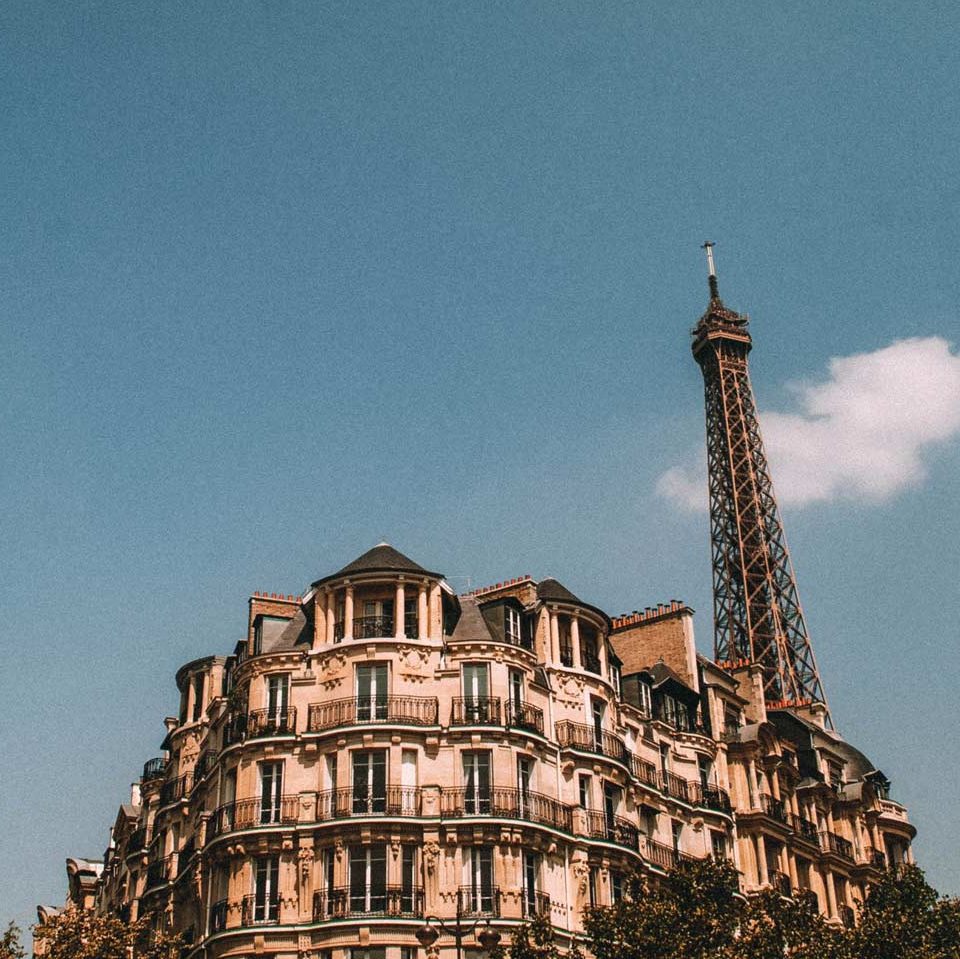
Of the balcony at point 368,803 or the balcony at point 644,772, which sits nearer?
the balcony at point 368,803

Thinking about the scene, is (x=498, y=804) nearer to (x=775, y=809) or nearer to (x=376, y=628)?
(x=376, y=628)

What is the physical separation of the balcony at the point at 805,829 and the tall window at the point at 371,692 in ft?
69.5

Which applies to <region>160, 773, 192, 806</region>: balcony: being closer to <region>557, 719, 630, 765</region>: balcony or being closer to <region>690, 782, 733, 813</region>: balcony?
<region>557, 719, 630, 765</region>: balcony

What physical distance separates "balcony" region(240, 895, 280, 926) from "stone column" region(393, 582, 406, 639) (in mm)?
8775

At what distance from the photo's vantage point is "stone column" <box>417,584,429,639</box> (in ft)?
153

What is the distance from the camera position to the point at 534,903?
43.7 meters

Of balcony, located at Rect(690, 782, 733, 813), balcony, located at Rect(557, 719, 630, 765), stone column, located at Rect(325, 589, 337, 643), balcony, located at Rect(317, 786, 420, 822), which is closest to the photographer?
balcony, located at Rect(317, 786, 420, 822)

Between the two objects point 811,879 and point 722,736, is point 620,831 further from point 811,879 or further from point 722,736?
point 811,879

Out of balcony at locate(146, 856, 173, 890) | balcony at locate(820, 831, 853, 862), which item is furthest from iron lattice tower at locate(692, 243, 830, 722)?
balcony at locate(146, 856, 173, 890)

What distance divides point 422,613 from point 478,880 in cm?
849

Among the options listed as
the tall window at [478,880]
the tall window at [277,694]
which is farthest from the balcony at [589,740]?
the tall window at [277,694]

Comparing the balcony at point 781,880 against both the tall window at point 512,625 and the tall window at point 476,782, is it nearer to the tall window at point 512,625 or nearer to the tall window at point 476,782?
the tall window at point 512,625

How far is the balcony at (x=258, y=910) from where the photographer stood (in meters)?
43.2

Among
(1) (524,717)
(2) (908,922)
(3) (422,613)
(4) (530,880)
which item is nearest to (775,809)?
(2) (908,922)
